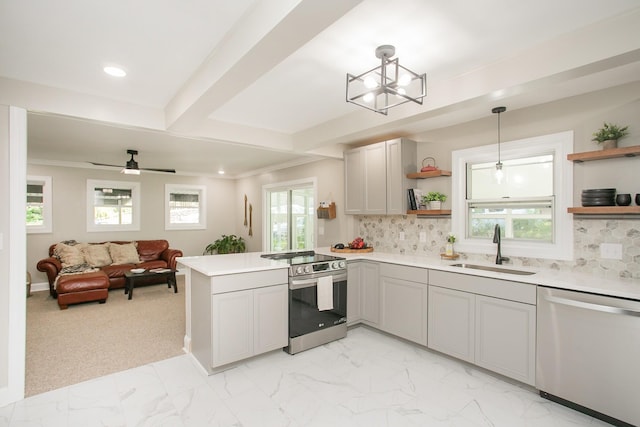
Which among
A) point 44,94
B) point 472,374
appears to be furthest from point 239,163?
point 472,374

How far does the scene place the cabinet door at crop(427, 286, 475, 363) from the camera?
288 cm

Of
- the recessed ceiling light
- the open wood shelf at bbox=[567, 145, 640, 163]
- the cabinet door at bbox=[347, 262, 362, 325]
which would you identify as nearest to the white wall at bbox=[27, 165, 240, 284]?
the recessed ceiling light

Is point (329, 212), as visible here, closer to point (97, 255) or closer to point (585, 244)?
point (585, 244)

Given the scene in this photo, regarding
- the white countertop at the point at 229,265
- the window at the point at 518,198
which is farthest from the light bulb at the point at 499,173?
the white countertop at the point at 229,265

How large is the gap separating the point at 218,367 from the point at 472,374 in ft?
7.45

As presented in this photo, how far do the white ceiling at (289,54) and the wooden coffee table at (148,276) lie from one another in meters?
2.77

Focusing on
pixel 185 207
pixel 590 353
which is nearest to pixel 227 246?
pixel 185 207

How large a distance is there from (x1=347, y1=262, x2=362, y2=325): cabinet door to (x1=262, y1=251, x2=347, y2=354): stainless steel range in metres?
0.11

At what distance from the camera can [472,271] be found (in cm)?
288

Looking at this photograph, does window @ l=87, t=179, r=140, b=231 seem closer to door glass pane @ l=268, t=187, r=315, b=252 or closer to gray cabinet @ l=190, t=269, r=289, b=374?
door glass pane @ l=268, t=187, r=315, b=252

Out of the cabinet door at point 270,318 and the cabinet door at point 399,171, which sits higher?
the cabinet door at point 399,171

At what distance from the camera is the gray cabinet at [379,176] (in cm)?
389

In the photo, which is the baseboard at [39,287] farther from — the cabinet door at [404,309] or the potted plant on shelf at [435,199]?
the potted plant on shelf at [435,199]

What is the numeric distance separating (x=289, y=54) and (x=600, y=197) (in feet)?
8.62
